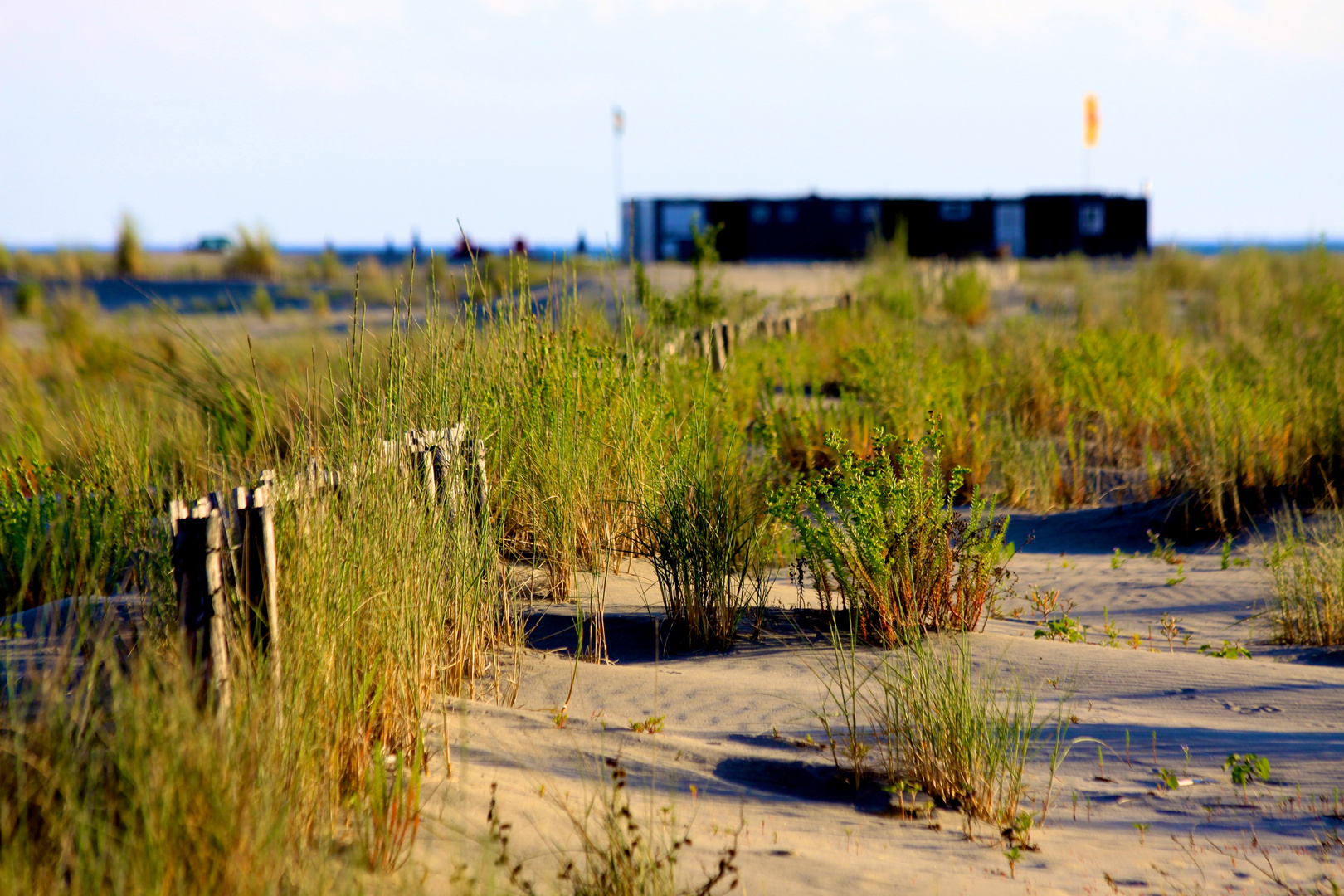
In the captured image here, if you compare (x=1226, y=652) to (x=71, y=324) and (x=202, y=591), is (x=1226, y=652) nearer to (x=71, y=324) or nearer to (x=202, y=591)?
(x=202, y=591)

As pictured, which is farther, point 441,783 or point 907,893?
point 441,783

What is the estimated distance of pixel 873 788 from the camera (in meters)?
2.84

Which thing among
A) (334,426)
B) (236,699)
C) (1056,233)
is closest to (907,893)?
(236,699)

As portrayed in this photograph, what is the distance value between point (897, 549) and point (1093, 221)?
30.3 meters

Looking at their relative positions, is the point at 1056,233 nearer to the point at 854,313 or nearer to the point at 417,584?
the point at 854,313

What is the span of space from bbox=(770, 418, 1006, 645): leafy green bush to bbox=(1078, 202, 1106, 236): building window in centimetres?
2966

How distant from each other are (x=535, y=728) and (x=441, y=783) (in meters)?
0.47

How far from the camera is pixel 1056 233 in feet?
100

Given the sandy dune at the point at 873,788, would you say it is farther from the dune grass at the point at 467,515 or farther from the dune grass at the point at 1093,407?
the dune grass at the point at 1093,407

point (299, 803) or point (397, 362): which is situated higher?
point (397, 362)

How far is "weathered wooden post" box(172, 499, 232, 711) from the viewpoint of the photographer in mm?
2328

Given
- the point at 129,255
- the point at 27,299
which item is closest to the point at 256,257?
the point at 129,255

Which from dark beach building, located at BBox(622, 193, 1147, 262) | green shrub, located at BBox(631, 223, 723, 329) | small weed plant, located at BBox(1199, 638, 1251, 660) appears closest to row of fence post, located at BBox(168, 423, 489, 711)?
small weed plant, located at BBox(1199, 638, 1251, 660)

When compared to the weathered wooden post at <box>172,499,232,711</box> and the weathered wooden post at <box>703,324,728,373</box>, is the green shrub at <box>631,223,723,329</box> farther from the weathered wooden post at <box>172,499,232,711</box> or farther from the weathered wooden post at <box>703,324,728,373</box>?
the weathered wooden post at <box>172,499,232,711</box>
